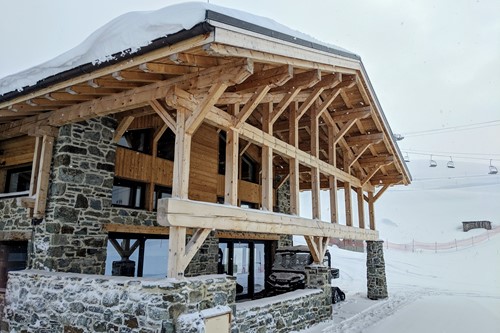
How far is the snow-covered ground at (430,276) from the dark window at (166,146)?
569cm

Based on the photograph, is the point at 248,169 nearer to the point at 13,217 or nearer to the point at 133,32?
the point at 13,217

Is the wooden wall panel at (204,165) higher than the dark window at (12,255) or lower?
higher

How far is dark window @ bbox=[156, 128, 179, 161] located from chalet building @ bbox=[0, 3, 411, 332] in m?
0.06

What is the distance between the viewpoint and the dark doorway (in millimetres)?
11586

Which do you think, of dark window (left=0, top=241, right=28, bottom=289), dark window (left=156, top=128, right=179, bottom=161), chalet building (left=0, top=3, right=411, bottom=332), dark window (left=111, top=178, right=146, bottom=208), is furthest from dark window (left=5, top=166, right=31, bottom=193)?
dark window (left=156, top=128, right=179, bottom=161)

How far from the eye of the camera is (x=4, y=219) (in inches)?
324

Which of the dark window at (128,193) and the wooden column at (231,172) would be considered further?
the dark window at (128,193)

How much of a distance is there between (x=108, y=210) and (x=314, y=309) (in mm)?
5453

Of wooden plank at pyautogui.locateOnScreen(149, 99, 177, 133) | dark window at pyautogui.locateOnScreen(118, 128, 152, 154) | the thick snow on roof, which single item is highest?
the thick snow on roof

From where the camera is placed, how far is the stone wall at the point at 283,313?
6.48 metres

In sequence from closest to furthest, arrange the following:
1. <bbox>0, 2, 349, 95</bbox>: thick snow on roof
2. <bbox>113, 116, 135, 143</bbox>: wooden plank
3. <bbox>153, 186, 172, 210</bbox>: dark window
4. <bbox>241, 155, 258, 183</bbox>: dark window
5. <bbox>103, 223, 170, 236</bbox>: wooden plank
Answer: <bbox>0, 2, 349, 95</bbox>: thick snow on roof → <bbox>103, 223, 170, 236</bbox>: wooden plank → <bbox>113, 116, 135, 143</bbox>: wooden plank → <bbox>153, 186, 172, 210</bbox>: dark window → <bbox>241, 155, 258, 183</bbox>: dark window

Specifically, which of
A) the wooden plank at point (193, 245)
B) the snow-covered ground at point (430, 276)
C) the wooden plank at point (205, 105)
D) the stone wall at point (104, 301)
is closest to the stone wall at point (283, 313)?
the snow-covered ground at point (430, 276)

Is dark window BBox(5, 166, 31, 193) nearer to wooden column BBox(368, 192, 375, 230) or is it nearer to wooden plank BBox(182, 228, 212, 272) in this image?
wooden plank BBox(182, 228, 212, 272)

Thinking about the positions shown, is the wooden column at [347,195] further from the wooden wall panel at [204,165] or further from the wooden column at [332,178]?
the wooden wall panel at [204,165]
